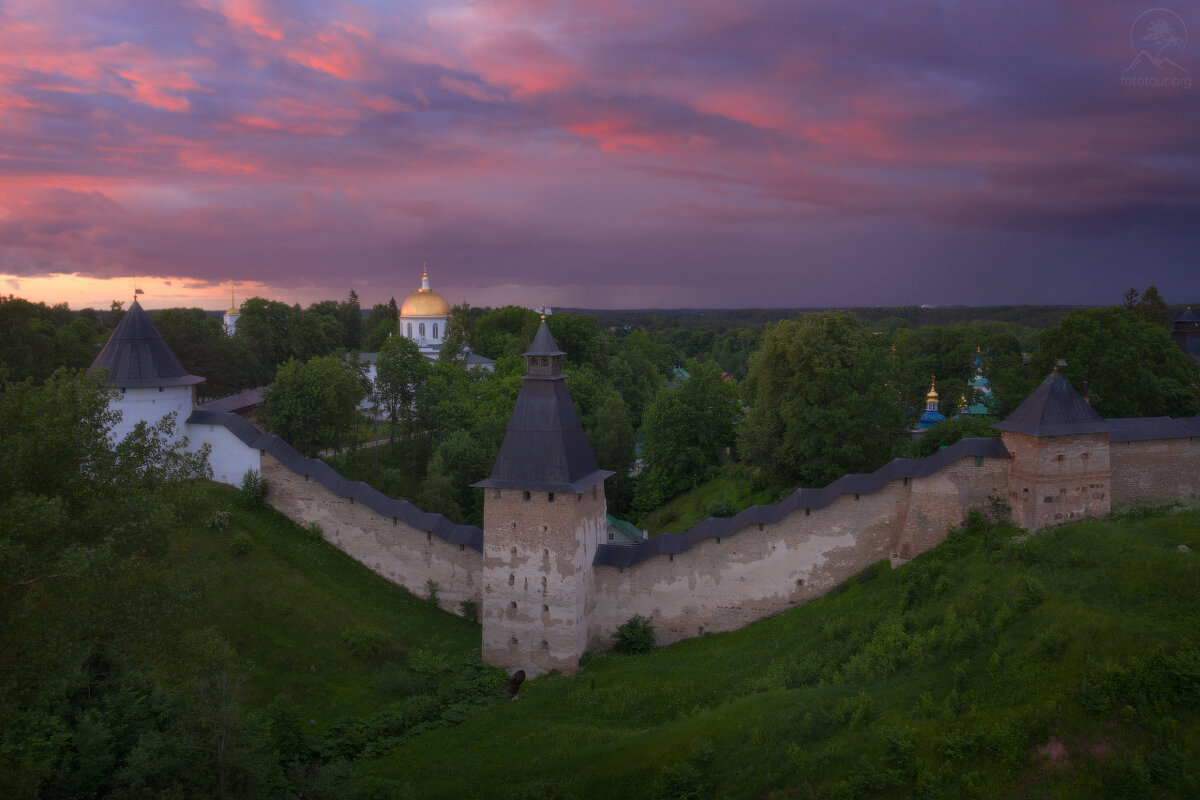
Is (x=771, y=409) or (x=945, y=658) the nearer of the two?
(x=945, y=658)

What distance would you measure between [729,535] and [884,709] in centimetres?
825

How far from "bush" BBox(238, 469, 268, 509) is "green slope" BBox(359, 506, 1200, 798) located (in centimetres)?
1165

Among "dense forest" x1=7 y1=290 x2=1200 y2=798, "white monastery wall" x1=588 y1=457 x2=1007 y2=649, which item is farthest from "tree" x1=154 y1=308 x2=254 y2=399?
"white monastery wall" x1=588 y1=457 x2=1007 y2=649

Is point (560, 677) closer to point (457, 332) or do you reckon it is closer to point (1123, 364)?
point (1123, 364)

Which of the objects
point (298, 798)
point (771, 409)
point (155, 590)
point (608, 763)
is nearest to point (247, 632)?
point (298, 798)

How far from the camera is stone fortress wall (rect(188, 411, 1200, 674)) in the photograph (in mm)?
20734

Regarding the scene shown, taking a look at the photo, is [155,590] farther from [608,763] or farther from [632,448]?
[632,448]

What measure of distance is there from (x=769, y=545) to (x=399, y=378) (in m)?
23.8

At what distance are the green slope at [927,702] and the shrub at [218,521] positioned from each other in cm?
1030

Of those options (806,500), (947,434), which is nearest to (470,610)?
(806,500)

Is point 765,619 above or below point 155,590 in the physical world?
below

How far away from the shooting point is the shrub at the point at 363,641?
70.3 ft

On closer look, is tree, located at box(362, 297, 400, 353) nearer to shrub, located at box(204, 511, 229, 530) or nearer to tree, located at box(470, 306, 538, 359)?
tree, located at box(470, 306, 538, 359)

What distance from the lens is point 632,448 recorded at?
43344mm
